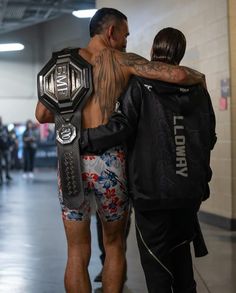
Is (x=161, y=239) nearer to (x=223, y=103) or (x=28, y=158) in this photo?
(x=223, y=103)

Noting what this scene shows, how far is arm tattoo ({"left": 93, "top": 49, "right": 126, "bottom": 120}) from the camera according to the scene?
91.4 inches

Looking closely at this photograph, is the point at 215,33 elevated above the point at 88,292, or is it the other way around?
the point at 215,33

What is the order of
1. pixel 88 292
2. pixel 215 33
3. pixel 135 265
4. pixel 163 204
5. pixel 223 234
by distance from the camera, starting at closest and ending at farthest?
1. pixel 163 204
2. pixel 88 292
3. pixel 135 265
4. pixel 223 234
5. pixel 215 33

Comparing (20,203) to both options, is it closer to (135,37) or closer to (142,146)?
(135,37)

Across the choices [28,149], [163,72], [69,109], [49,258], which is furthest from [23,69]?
[163,72]

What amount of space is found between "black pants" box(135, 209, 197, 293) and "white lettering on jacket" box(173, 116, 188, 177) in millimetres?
185

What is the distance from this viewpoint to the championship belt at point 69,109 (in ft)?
7.55

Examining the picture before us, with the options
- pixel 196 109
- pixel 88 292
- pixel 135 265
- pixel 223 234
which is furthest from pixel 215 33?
pixel 88 292

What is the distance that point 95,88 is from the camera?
232 centimetres

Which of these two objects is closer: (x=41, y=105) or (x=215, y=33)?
(x=41, y=105)

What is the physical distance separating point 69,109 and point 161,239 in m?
0.71

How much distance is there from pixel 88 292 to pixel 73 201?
44 centimetres

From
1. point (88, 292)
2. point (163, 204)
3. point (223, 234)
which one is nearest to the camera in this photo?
point (163, 204)

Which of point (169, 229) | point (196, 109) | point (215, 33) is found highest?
point (215, 33)
